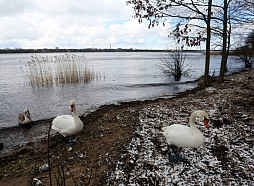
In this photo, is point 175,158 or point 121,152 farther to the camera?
point 121,152

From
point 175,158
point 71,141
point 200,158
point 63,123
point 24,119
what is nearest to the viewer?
point 175,158

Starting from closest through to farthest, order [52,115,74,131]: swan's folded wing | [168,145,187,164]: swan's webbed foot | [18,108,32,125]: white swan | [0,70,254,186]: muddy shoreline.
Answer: [0,70,254,186]: muddy shoreline < [168,145,187,164]: swan's webbed foot < [52,115,74,131]: swan's folded wing < [18,108,32,125]: white swan

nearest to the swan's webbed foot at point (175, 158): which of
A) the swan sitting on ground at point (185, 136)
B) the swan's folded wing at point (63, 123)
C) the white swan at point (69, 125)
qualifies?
the swan sitting on ground at point (185, 136)

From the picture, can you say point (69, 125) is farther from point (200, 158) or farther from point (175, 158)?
point (200, 158)

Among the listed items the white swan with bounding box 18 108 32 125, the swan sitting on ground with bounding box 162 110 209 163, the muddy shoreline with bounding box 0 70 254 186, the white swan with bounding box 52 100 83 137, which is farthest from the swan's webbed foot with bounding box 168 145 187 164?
the white swan with bounding box 18 108 32 125

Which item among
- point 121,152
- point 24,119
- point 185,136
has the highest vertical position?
point 185,136

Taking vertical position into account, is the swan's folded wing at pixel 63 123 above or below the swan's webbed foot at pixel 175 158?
above

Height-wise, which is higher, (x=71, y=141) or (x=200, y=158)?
(x=200, y=158)

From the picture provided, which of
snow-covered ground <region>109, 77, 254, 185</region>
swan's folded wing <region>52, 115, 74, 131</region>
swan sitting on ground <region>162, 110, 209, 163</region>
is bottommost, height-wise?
snow-covered ground <region>109, 77, 254, 185</region>

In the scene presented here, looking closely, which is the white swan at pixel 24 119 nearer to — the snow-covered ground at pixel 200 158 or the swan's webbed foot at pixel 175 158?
the snow-covered ground at pixel 200 158

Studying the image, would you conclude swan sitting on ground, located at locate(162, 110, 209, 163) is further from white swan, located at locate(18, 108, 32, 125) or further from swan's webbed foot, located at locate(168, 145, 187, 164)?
white swan, located at locate(18, 108, 32, 125)

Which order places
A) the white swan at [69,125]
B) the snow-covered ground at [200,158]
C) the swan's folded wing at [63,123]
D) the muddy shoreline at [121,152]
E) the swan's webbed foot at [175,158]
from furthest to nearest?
1. the swan's folded wing at [63,123]
2. the white swan at [69,125]
3. the swan's webbed foot at [175,158]
4. the muddy shoreline at [121,152]
5. the snow-covered ground at [200,158]

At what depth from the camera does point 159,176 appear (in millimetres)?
3424

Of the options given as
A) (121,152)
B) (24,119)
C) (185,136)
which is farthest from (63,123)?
(185,136)
